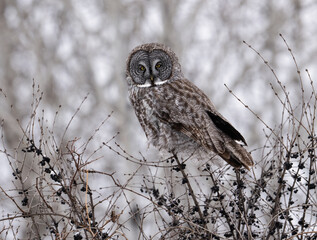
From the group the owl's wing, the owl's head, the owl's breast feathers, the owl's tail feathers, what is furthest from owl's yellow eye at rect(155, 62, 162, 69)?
the owl's tail feathers

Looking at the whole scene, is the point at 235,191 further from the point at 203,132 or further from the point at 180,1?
the point at 180,1

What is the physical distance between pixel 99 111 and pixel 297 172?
10.9 m

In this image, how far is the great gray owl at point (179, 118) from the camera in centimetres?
424

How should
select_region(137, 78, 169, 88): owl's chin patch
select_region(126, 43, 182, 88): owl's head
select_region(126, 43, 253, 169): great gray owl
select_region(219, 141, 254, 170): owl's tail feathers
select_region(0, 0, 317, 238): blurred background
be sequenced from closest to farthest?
select_region(219, 141, 254, 170): owl's tail feathers
select_region(126, 43, 253, 169): great gray owl
select_region(137, 78, 169, 88): owl's chin patch
select_region(126, 43, 182, 88): owl's head
select_region(0, 0, 317, 238): blurred background

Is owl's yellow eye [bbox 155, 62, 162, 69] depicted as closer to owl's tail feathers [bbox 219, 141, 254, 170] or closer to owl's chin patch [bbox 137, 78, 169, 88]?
Answer: owl's chin patch [bbox 137, 78, 169, 88]

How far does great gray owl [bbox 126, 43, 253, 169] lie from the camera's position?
4242 mm

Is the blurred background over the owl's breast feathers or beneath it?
over

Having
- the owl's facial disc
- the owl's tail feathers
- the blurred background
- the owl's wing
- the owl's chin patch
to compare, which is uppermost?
the blurred background

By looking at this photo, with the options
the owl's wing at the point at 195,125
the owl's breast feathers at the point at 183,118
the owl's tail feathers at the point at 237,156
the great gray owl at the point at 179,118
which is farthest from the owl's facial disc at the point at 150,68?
the owl's tail feathers at the point at 237,156

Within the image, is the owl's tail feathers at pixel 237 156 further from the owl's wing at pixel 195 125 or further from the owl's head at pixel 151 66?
the owl's head at pixel 151 66

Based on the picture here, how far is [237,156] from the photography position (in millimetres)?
3996

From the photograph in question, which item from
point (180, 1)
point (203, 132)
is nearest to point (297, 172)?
point (203, 132)

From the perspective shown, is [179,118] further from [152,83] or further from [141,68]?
[141,68]

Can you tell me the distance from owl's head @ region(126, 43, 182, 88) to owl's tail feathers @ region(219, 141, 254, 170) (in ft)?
3.43
